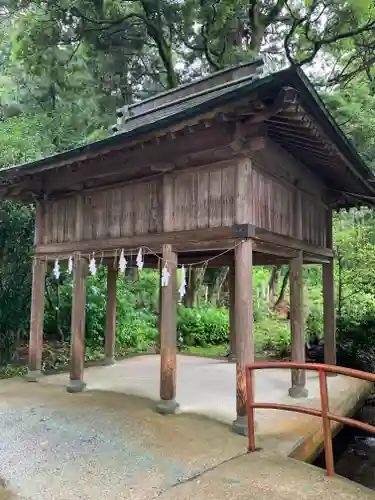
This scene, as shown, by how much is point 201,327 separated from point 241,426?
36.2 ft

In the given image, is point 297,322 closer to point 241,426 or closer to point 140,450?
point 241,426

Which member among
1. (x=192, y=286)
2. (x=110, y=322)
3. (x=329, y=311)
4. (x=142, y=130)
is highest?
(x=142, y=130)

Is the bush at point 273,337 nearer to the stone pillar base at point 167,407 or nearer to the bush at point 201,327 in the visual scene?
the bush at point 201,327

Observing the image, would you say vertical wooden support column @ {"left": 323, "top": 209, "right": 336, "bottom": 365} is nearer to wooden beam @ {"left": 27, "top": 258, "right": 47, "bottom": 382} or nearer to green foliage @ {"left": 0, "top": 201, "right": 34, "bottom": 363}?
wooden beam @ {"left": 27, "top": 258, "right": 47, "bottom": 382}

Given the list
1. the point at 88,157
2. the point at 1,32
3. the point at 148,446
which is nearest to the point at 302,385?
the point at 148,446

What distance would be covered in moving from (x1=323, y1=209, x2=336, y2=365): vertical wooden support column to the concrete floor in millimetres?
971

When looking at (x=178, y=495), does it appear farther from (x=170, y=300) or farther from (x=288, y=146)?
(x=288, y=146)

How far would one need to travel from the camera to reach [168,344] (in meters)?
6.51

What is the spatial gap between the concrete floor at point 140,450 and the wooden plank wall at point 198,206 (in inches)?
117

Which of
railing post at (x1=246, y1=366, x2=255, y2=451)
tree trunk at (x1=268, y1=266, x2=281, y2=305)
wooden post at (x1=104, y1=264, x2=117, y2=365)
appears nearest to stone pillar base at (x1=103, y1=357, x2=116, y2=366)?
wooden post at (x1=104, y1=264, x2=117, y2=365)

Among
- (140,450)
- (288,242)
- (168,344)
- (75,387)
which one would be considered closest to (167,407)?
(168,344)

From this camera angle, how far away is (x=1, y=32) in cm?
1505

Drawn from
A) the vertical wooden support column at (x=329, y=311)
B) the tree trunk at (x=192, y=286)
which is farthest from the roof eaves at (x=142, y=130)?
the tree trunk at (x=192, y=286)

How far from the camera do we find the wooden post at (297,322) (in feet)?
23.9
